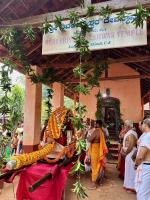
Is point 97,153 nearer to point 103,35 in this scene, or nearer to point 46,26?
point 103,35

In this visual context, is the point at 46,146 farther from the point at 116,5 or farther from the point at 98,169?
the point at 116,5

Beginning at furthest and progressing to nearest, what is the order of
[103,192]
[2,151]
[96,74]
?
[103,192]
[96,74]
[2,151]

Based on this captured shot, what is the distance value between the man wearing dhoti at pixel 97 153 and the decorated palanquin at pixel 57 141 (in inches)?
21.5

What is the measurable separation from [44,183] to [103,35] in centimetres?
285

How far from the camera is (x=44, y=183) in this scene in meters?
4.50

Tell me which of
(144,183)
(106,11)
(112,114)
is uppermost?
(106,11)

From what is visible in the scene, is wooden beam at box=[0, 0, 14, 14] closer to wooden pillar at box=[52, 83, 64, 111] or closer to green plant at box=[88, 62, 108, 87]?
green plant at box=[88, 62, 108, 87]

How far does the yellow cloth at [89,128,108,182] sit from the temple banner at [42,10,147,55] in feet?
8.59

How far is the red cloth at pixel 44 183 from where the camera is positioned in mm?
4488

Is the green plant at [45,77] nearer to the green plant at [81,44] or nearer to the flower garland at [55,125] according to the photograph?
the flower garland at [55,125]

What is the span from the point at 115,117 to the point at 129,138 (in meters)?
5.73

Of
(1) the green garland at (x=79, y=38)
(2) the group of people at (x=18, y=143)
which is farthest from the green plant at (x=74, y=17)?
(2) the group of people at (x=18, y=143)

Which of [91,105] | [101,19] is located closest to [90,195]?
[101,19]

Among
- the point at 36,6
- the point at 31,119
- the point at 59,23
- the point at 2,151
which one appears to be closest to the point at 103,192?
the point at 2,151
